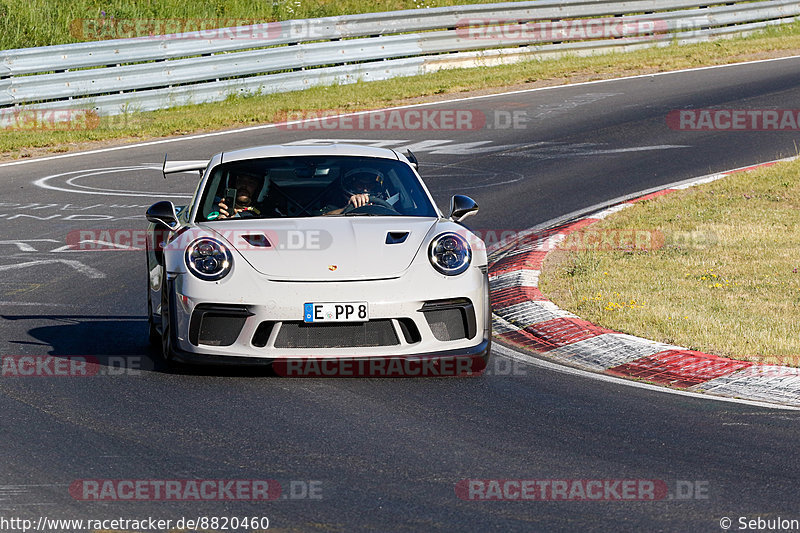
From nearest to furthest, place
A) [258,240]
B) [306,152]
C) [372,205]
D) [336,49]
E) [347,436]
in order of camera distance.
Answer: [347,436], [258,240], [372,205], [306,152], [336,49]

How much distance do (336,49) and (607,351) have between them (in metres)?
14.9

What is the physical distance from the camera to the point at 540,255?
10633 mm

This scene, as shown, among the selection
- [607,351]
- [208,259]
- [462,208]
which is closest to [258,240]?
[208,259]

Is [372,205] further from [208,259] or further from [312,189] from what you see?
[208,259]

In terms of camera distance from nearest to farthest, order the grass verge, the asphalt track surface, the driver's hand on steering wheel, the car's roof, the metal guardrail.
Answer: the asphalt track surface, the driver's hand on steering wheel, the car's roof, the grass verge, the metal guardrail

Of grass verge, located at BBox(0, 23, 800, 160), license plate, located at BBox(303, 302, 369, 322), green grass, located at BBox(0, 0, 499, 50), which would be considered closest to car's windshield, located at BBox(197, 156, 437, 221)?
license plate, located at BBox(303, 302, 369, 322)

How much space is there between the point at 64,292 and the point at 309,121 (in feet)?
32.0

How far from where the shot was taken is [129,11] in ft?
78.0

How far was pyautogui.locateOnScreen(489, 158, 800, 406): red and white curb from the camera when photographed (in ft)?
22.8

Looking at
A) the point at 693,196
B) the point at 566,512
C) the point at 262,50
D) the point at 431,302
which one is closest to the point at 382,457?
the point at 566,512

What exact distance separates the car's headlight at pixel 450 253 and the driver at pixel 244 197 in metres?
1.30

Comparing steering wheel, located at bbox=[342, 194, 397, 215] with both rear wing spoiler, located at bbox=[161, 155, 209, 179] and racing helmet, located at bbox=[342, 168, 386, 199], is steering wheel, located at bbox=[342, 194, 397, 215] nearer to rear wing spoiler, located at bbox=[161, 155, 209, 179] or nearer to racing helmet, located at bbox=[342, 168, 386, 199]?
racing helmet, located at bbox=[342, 168, 386, 199]

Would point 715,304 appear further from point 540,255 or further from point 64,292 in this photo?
point 64,292

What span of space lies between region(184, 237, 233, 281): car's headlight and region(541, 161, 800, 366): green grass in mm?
2776
